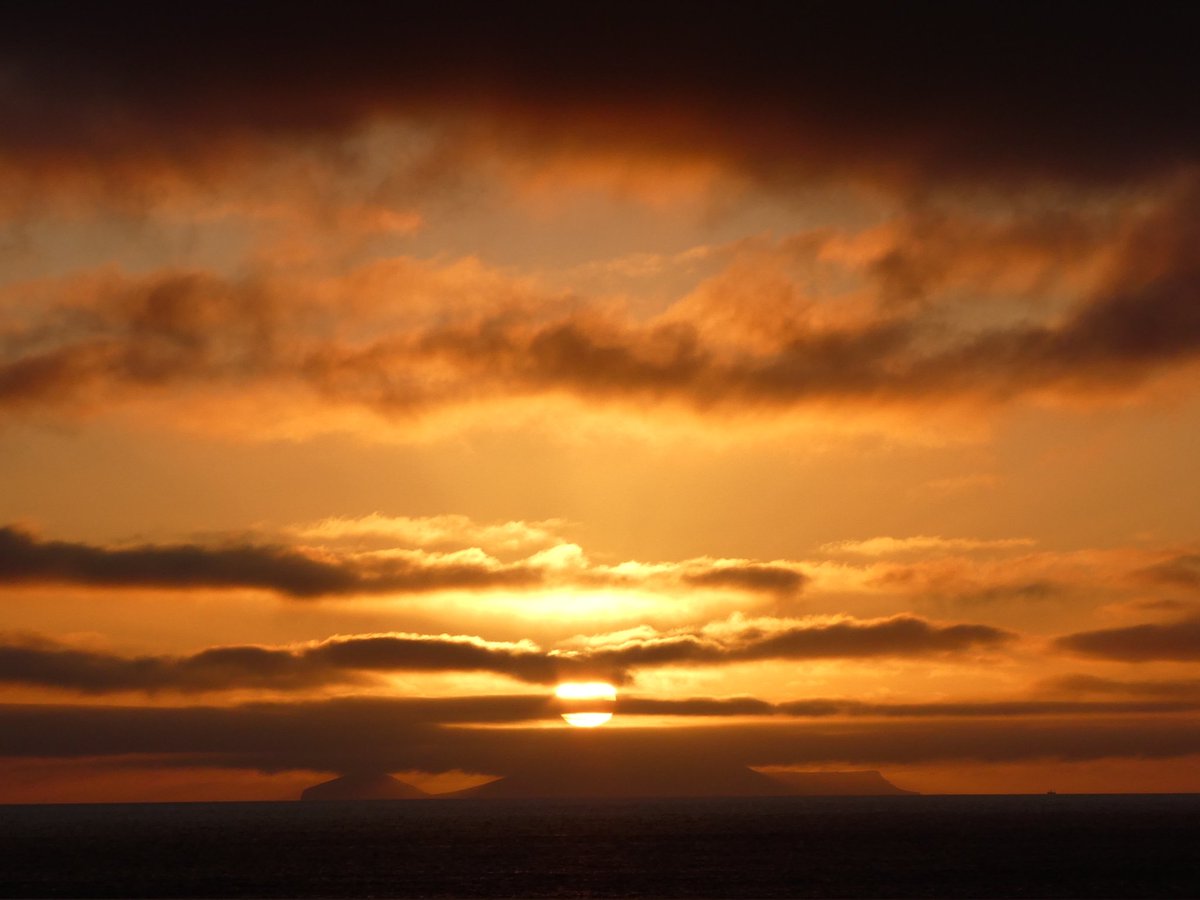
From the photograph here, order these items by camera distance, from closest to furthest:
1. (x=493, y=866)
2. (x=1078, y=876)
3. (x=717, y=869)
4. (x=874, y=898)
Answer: (x=874, y=898), (x=1078, y=876), (x=717, y=869), (x=493, y=866)

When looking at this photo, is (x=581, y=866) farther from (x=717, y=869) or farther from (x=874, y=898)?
(x=874, y=898)

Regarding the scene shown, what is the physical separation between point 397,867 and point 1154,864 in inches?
3483

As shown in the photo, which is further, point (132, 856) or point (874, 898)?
point (132, 856)

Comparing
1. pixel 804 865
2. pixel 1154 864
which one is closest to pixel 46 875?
pixel 804 865

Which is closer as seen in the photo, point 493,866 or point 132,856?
point 493,866

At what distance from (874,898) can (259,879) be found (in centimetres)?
6638

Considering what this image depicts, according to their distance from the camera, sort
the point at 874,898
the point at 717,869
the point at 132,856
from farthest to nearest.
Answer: the point at 132,856
the point at 717,869
the point at 874,898

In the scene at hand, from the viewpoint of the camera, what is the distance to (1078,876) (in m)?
128

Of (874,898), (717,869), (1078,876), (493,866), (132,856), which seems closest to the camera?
(874,898)

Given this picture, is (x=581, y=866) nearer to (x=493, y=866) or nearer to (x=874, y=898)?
(x=493, y=866)

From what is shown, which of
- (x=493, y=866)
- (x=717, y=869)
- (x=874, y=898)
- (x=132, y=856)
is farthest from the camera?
(x=132, y=856)

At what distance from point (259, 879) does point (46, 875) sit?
32.5m

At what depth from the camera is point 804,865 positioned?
478ft

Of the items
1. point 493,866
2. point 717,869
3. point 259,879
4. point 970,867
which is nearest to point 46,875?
point 259,879
